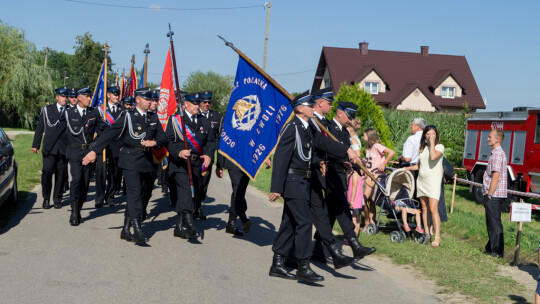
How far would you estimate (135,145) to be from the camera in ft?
28.1

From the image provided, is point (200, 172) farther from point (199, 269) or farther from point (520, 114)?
point (520, 114)

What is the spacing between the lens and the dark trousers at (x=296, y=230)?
264 inches

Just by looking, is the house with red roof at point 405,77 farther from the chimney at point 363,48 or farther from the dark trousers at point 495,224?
the dark trousers at point 495,224

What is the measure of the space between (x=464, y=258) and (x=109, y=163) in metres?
7.45

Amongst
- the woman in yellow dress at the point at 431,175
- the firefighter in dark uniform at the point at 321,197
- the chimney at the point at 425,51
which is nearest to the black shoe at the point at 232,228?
the firefighter in dark uniform at the point at 321,197

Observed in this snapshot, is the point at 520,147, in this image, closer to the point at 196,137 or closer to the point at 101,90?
the point at 196,137

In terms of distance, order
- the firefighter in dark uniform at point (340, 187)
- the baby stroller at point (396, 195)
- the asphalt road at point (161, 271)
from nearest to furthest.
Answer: the asphalt road at point (161, 271)
the firefighter in dark uniform at point (340, 187)
the baby stroller at point (396, 195)

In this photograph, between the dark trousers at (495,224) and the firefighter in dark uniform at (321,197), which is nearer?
the firefighter in dark uniform at (321,197)

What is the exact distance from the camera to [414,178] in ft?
33.8

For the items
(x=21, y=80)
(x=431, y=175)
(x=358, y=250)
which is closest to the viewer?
(x=358, y=250)

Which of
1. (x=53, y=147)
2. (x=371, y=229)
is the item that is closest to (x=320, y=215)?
(x=371, y=229)

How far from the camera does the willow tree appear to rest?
169 feet

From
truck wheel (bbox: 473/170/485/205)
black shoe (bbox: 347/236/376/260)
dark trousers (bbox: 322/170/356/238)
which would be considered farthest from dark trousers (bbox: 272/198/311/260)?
truck wheel (bbox: 473/170/485/205)

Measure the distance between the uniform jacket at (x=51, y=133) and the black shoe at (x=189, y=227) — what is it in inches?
151
